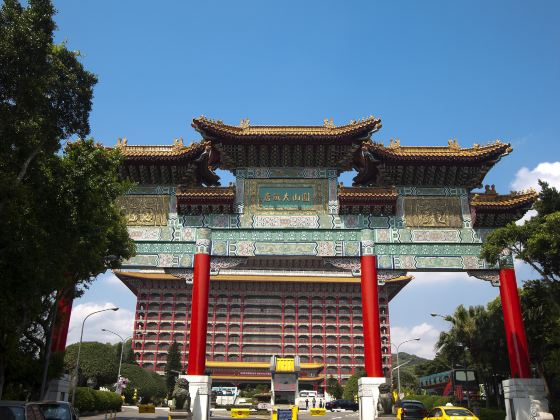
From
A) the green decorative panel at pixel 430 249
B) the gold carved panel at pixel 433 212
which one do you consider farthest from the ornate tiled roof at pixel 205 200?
the gold carved panel at pixel 433 212

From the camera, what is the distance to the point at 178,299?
8169 cm

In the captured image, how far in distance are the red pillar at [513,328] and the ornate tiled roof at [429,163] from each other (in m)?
5.11

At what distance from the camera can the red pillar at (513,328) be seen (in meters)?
21.2

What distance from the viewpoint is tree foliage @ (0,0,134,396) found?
11.5 metres

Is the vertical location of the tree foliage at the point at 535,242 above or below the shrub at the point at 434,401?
above

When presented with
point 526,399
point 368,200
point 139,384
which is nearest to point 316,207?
point 368,200

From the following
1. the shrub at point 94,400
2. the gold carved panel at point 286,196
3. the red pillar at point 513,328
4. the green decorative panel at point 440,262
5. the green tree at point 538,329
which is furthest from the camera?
the shrub at point 94,400

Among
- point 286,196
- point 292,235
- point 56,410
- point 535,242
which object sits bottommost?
point 56,410

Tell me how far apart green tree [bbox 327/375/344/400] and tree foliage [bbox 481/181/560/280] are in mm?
56196

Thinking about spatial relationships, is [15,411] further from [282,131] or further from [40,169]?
→ [282,131]

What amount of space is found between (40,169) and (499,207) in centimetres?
2025

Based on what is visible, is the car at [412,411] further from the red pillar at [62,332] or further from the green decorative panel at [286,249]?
the red pillar at [62,332]

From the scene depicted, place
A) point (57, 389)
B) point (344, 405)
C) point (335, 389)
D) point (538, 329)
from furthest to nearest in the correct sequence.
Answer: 1. point (335, 389)
2. point (344, 405)
3. point (538, 329)
4. point (57, 389)

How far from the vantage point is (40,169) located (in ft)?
42.2
